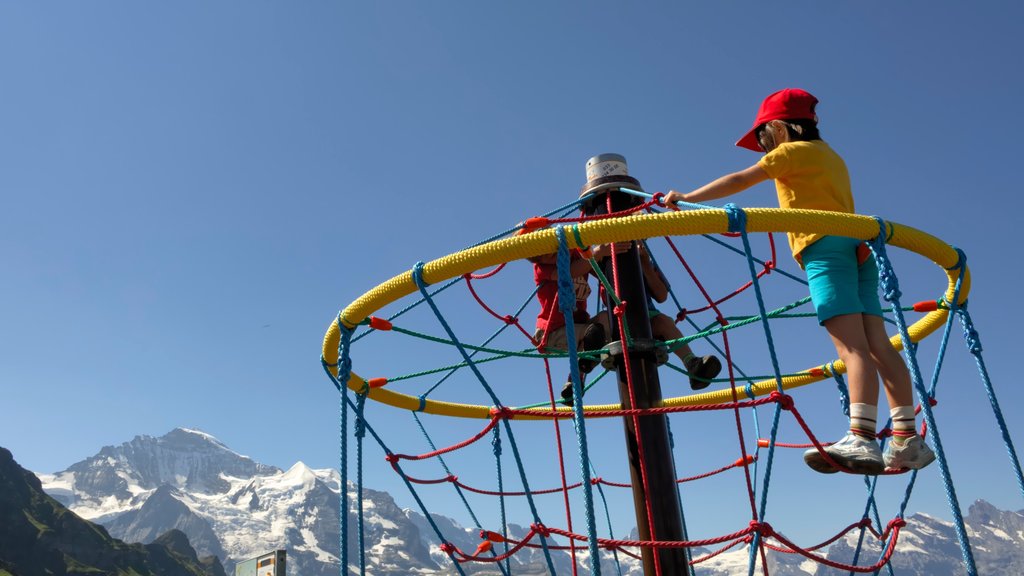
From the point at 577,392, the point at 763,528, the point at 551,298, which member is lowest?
the point at 763,528

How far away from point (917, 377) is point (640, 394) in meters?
2.53

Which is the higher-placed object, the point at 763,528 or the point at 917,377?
the point at 917,377

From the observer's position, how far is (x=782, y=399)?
5.38 m

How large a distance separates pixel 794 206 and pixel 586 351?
244 cm

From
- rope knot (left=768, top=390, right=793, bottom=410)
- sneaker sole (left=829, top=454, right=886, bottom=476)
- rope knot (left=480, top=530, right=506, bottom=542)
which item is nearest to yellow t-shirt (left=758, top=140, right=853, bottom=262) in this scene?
rope knot (left=768, top=390, right=793, bottom=410)

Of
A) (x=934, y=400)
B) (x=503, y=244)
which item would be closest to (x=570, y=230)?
(x=503, y=244)

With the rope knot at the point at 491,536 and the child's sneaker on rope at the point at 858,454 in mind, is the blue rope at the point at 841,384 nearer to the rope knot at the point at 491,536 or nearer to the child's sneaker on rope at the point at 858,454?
the child's sneaker on rope at the point at 858,454

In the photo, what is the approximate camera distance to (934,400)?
6.60 meters

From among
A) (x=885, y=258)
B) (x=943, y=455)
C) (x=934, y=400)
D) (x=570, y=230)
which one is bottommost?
(x=943, y=455)

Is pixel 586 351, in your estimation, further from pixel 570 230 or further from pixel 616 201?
pixel 570 230

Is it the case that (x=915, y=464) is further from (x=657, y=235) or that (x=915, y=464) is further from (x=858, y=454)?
(x=657, y=235)

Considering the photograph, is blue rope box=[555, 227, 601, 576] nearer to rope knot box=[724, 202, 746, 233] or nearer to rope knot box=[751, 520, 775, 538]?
rope knot box=[724, 202, 746, 233]

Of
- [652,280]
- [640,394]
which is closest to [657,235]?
[640,394]

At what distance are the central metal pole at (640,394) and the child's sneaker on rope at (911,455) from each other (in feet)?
6.68
